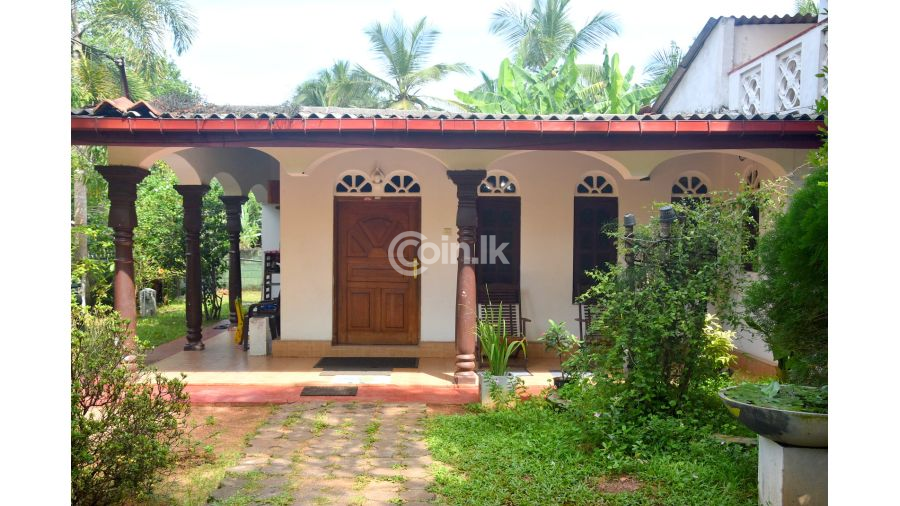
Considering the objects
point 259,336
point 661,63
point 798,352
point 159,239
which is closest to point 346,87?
point 661,63

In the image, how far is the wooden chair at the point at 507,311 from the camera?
9203mm

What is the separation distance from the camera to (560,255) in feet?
31.7

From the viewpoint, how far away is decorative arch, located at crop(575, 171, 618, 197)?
963 centimetres

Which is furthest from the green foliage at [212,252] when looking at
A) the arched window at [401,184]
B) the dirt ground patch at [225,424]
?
the dirt ground patch at [225,424]

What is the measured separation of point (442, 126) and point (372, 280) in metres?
3.31

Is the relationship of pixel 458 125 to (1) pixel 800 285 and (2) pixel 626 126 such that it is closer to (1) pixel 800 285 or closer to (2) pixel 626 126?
(2) pixel 626 126

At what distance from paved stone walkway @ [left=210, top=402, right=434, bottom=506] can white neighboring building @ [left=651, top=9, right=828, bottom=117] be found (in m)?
5.22

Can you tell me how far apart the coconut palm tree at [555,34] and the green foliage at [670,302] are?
872 inches

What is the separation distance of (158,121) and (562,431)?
17.1 feet

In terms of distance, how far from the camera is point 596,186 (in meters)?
9.68

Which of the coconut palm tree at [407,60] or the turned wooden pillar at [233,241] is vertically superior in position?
the coconut palm tree at [407,60]

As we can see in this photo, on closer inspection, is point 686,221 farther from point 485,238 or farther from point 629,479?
point 485,238

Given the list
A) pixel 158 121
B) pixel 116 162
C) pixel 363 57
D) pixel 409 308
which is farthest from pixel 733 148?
pixel 363 57

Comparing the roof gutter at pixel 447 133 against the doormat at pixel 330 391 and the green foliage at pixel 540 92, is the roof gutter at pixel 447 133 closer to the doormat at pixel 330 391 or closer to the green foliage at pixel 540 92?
the doormat at pixel 330 391
